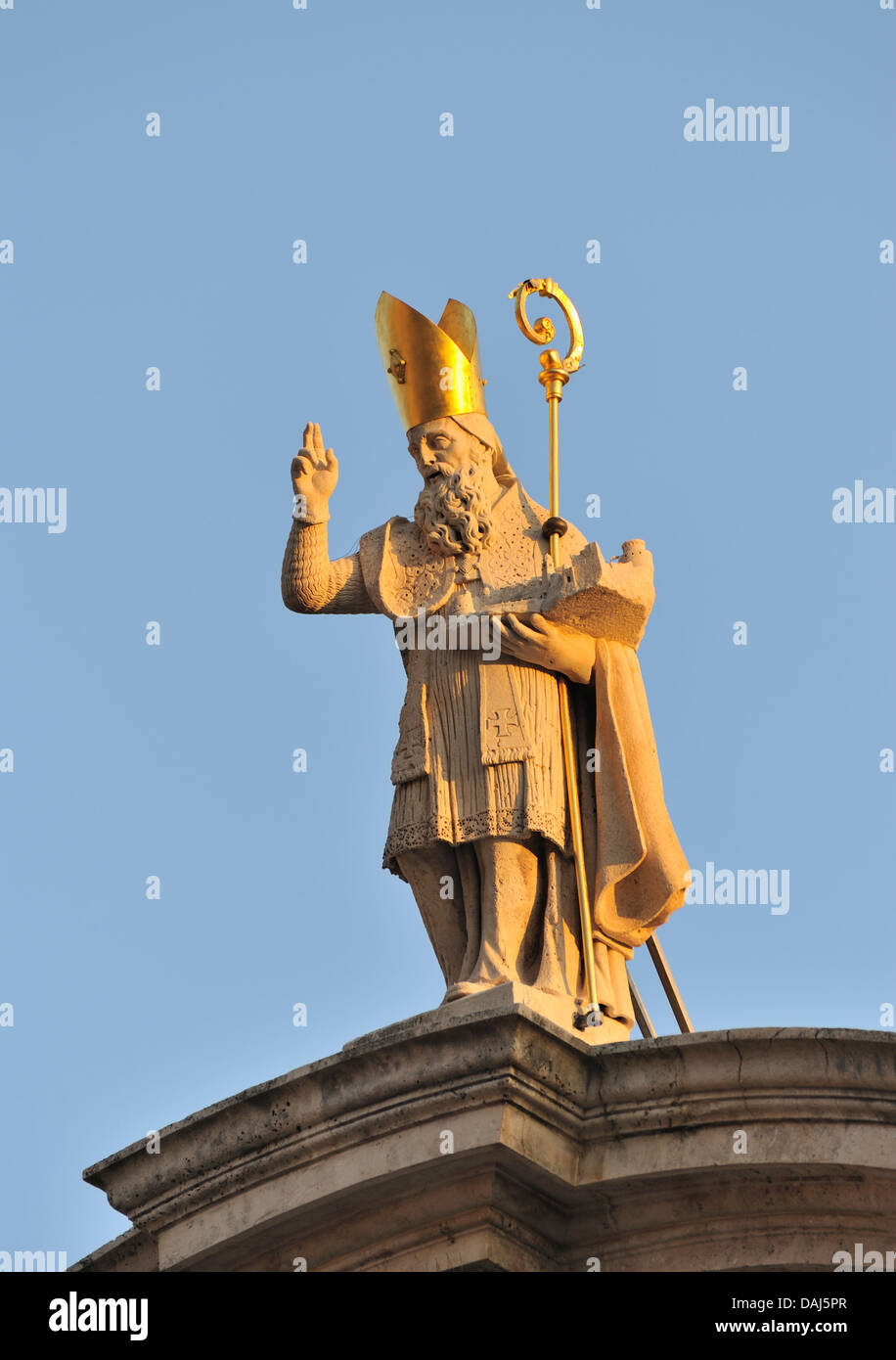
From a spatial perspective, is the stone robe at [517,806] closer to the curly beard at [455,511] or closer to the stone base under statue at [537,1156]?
the curly beard at [455,511]

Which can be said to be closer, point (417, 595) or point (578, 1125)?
point (578, 1125)

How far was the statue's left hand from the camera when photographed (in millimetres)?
12977

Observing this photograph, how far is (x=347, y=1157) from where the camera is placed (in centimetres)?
1162

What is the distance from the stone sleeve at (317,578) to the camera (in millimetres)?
13516

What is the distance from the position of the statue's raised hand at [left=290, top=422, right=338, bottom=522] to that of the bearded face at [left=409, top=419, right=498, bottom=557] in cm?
44

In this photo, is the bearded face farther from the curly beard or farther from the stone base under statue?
the stone base under statue

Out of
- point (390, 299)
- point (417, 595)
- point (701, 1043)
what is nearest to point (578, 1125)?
point (701, 1043)

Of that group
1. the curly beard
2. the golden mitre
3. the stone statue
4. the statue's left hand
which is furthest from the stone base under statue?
the golden mitre

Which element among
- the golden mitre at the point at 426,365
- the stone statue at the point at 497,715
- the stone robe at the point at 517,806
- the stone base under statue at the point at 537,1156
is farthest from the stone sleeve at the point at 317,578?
the stone base under statue at the point at 537,1156

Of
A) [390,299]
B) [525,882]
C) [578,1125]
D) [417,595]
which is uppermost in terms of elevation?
[390,299]

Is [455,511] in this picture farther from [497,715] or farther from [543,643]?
[497,715]
